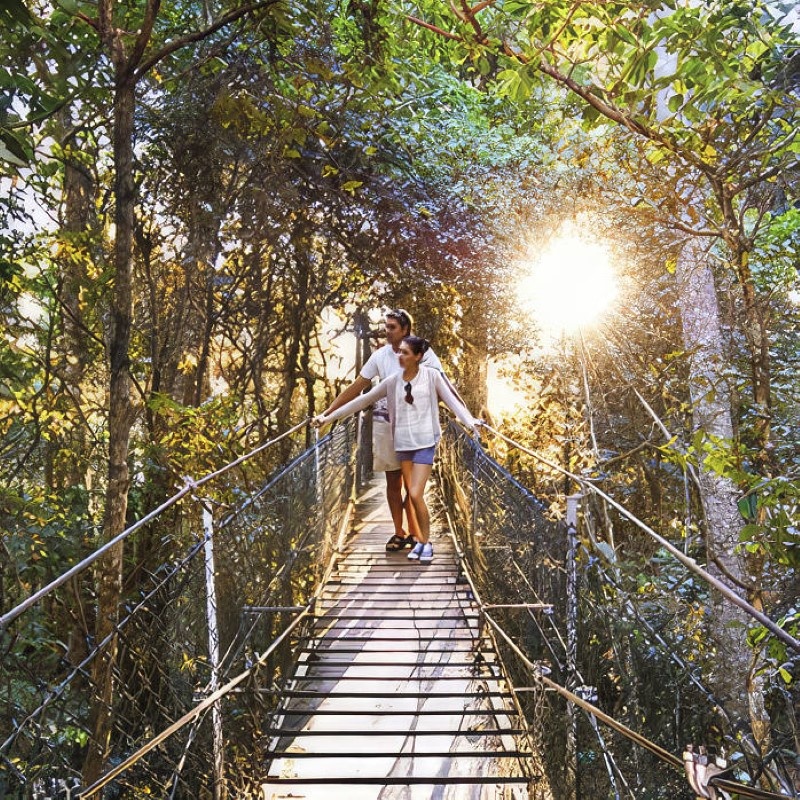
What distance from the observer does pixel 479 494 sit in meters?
4.25

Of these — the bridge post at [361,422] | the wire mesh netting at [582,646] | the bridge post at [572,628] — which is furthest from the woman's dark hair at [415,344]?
the bridge post at [361,422]

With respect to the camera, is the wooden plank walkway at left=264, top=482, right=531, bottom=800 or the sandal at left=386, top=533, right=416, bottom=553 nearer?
the wooden plank walkway at left=264, top=482, right=531, bottom=800

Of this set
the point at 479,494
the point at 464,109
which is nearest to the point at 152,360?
the point at 479,494

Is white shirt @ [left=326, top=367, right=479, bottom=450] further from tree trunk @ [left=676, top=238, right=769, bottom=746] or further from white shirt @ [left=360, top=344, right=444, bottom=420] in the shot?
tree trunk @ [left=676, top=238, right=769, bottom=746]

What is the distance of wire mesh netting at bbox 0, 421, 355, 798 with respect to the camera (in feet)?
6.66

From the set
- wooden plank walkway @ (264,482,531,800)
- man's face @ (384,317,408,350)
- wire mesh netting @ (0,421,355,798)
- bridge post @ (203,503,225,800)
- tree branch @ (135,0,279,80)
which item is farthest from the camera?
man's face @ (384,317,408,350)

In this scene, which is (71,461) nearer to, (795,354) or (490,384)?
(795,354)

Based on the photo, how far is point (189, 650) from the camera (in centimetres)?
333

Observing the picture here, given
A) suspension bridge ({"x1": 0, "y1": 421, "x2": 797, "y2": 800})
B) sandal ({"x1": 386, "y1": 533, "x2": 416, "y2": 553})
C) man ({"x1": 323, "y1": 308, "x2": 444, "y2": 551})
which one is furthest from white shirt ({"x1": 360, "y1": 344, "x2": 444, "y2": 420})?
sandal ({"x1": 386, "y1": 533, "x2": 416, "y2": 553})

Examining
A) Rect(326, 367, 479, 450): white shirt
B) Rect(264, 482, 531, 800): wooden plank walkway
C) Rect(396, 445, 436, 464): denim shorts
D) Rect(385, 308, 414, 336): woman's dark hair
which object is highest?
Rect(385, 308, 414, 336): woman's dark hair

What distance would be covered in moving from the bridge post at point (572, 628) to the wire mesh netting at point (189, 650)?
996 mm

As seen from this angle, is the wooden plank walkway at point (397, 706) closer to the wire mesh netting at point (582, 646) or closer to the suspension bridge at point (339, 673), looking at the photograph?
the suspension bridge at point (339, 673)

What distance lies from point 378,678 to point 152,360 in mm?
3051

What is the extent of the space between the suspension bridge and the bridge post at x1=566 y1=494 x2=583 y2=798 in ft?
0.04
